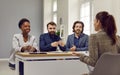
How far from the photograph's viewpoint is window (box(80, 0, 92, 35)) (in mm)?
7136

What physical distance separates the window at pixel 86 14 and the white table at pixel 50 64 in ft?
10.8

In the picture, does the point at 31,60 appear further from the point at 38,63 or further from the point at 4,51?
the point at 4,51


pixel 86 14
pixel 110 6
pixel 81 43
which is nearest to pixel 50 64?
pixel 81 43

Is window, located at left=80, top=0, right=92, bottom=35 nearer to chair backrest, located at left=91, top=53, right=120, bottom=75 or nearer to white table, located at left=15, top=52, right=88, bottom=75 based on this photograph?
white table, located at left=15, top=52, right=88, bottom=75

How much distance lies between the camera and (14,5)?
34.7ft

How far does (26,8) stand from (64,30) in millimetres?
2980

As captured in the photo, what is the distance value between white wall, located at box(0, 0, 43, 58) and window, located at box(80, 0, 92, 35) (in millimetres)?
3436

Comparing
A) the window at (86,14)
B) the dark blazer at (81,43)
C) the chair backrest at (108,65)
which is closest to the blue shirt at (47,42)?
the dark blazer at (81,43)

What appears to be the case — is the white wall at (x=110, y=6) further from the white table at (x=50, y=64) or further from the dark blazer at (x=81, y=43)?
the white table at (x=50, y=64)

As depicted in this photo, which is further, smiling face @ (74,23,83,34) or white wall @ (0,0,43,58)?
white wall @ (0,0,43,58)

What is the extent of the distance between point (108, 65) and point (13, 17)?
27.7 ft

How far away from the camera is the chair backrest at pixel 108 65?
8.23 ft

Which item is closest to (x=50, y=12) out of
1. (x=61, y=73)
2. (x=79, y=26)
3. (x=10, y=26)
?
(x=10, y=26)

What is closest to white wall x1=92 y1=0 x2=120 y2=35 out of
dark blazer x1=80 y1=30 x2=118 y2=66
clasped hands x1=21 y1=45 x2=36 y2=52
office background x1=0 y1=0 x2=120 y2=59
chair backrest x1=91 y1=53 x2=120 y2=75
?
clasped hands x1=21 y1=45 x2=36 y2=52
